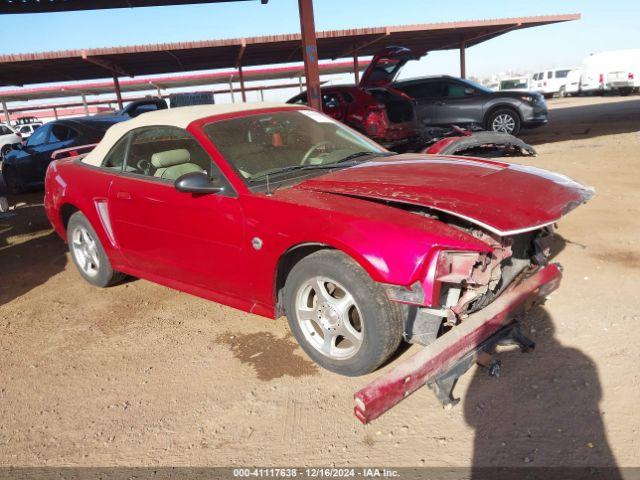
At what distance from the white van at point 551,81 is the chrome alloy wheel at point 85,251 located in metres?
33.2

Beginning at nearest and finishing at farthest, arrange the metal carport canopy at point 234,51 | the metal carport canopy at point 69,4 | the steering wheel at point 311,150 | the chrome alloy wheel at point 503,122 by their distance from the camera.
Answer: the steering wheel at point 311,150 < the metal carport canopy at point 69,4 < the chrome alloy wheel at point 503,122 < the metal carport canopy at point 234,51

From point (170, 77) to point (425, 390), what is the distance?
108 feet

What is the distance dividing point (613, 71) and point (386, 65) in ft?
71.3

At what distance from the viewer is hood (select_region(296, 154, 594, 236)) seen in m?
2.52

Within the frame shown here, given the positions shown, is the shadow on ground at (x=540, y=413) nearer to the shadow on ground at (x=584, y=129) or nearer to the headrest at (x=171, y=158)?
the headrest at (x=171, y=158)

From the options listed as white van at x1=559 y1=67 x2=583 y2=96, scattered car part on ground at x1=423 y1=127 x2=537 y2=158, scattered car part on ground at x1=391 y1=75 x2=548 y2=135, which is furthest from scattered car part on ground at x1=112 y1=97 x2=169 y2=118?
white van at x1=559 y1=67 x2=583 y2=96

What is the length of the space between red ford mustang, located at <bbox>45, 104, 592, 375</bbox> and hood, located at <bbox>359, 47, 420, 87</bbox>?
732cm

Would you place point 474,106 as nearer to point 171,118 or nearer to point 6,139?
point 171,118

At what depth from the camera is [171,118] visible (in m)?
3.70

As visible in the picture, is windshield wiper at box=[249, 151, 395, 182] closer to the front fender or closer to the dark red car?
the front fender

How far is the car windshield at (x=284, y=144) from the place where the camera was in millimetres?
3324

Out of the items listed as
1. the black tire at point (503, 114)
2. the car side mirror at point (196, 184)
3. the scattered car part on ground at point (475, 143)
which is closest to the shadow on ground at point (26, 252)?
the car side mirror at point (196, 184)

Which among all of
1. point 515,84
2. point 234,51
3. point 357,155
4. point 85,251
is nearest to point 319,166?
point 357,155

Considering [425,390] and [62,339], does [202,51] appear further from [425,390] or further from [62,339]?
[425,390]
